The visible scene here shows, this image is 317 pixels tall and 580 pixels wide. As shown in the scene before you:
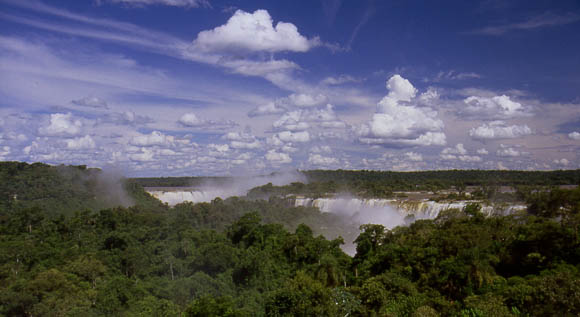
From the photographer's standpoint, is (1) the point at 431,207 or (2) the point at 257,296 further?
(1) the point at 431,207

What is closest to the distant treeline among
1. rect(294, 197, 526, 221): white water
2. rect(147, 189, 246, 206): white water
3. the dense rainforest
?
rect(294, 197, 526, 221): white water

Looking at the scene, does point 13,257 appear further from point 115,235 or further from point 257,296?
point 257,296

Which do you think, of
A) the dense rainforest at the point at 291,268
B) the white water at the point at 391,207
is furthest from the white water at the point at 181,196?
the dense rainforest at the point at 291,268

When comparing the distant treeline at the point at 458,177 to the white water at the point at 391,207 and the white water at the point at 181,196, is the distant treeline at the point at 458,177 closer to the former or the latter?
the white water at the point at 391,207

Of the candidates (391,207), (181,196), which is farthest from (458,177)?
(181,196)

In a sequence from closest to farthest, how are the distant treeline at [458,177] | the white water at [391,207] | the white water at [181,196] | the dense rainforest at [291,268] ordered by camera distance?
1. the dense rainforest at [291,268]
2. the white water at [391,207]
3. the distant treeline at [458,177]
4. the white water at [181,196]

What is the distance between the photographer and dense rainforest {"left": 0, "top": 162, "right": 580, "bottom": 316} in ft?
58.5

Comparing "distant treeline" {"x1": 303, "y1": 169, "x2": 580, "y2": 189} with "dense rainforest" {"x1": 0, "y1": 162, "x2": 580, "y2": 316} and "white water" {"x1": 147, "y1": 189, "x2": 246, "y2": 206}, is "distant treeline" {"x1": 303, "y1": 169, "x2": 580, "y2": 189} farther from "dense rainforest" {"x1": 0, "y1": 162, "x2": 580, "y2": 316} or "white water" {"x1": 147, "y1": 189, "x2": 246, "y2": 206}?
"dense rainforest" {"x1": 0, "y1": 162, "x2": 580, "y2": 316}

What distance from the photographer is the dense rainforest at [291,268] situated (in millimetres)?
17844

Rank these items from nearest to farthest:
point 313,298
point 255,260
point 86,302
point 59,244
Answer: point 313,298, point 86,302, point 255,260, point 59,244

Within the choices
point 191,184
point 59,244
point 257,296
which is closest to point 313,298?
point 257,296

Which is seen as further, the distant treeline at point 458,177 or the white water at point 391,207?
the distant treeline at point 458,177

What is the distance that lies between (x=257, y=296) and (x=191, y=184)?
115 m

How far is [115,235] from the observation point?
38875mm
